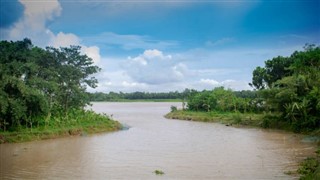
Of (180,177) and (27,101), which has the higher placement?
(27,101)

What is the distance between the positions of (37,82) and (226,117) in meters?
20.5

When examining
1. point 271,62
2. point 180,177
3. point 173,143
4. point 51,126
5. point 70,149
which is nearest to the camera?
point 180,177

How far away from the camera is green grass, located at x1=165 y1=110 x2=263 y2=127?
3086 centimetres

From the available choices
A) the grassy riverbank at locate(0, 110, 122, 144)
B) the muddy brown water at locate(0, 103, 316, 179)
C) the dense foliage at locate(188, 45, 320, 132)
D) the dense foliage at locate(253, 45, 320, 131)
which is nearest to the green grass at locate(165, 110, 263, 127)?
the dense foliage at locate(188, 45, 320, 132)

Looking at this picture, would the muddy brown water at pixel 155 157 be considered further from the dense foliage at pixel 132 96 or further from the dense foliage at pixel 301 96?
the dense foliage at pixel 132 96

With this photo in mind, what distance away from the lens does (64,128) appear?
23.2 m

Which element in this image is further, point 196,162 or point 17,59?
point 17,59

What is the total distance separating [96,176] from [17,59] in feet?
39.7

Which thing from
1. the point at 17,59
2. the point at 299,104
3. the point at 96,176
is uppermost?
the point at 17,59

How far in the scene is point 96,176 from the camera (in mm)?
11812

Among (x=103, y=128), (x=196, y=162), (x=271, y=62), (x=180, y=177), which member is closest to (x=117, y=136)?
(x=103, y=128)

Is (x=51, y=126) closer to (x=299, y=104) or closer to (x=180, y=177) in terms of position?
(x=180, y=177)

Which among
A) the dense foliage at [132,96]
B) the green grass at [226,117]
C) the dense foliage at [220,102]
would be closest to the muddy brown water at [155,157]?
the green grass at [226,117]

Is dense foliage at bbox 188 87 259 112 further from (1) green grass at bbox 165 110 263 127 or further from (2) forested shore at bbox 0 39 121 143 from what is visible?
(2) forested shore at bbox 0 39 121 143
